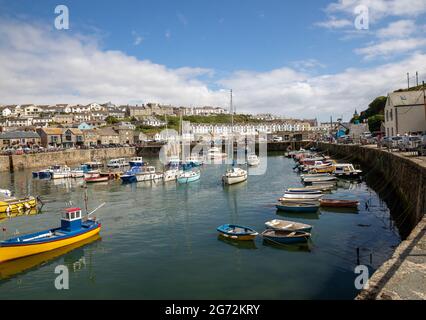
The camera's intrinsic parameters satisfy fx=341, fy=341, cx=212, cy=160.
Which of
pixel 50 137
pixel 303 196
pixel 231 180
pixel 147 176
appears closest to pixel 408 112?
pixel 231 180

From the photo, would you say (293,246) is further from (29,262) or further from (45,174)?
(45,174)

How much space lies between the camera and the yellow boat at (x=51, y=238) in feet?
56.8

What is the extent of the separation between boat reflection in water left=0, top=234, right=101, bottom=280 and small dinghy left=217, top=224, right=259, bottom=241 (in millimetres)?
8240

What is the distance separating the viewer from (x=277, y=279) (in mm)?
13992

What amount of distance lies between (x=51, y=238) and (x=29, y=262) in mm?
1639

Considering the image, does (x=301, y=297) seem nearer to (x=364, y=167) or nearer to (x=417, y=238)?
(x=417, y=238)

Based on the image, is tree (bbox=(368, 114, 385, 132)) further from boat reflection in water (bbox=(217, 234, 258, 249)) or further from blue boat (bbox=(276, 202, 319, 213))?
boat reflection in water (bbox=(217, 234, 258, 249))

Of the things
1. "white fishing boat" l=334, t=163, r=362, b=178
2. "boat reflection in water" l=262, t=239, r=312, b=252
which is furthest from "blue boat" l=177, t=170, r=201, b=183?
"boat reflection in water" l=262, t=239, r=312, b=252

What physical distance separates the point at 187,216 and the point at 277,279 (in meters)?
12.4

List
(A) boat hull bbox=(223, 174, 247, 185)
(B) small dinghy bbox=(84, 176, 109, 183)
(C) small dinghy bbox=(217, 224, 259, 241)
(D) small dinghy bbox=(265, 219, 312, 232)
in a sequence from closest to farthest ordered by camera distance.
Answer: (D) small dinghy bbox=(265, 219, 312, 232) → (C) small dinghy bbox=(217, 224, 259, 241) → (A) boat hull bbox=(223, 174, 247, 185) → (B) small dinghy bbox=(84, 176, 109, 183)

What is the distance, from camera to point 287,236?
1777 cm

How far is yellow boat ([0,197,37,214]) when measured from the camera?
29.1 metres
